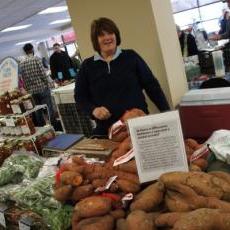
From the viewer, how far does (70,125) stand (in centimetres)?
419

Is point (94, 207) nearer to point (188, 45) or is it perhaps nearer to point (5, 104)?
point (5, 104)

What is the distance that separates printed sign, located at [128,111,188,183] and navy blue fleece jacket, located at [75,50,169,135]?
1094 mm

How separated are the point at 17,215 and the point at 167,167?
2.53 ft

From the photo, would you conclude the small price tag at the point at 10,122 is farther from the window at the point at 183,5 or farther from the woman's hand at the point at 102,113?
the window at the point at 183,5

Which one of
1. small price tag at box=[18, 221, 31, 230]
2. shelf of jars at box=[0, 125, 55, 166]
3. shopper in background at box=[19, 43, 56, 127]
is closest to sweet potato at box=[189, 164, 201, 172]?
small price tag at box=[18, 221, 31, 230]

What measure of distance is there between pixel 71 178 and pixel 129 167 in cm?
22

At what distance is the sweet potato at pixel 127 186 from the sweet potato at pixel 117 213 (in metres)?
0.08

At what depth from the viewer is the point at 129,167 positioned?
4.64ft

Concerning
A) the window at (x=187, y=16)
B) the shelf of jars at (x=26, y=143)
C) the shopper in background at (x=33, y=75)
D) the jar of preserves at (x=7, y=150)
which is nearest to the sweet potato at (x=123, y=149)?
the shelf of jars at (x=26, y=143)

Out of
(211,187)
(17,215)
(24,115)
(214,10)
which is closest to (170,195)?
(211,187)

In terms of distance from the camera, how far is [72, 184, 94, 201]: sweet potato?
1337 mm

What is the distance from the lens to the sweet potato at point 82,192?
134 cm

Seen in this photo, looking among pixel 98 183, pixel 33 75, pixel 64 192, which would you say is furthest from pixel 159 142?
pixel 33 75

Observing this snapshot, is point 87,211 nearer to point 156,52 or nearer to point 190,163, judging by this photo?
point 190,163
